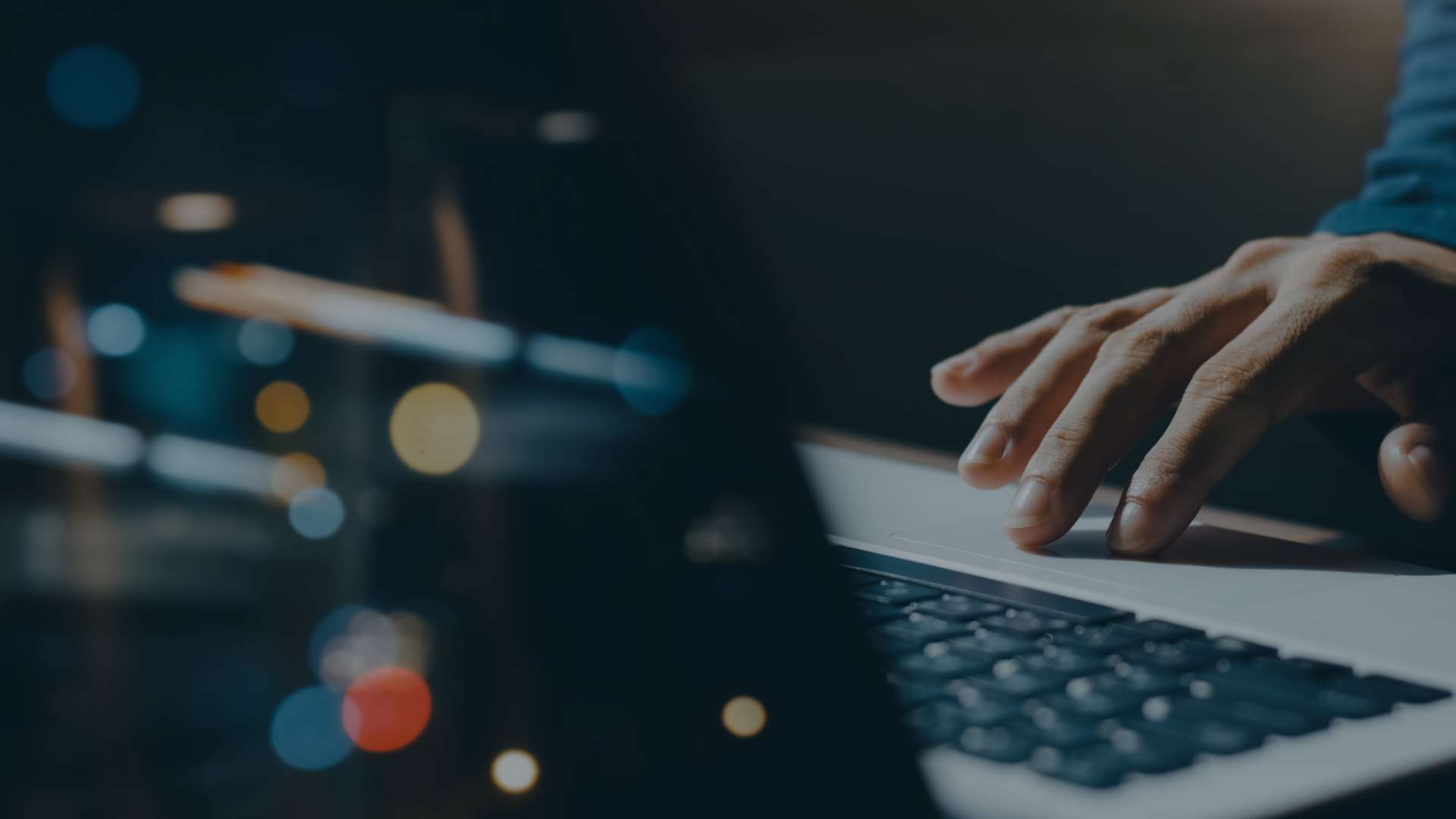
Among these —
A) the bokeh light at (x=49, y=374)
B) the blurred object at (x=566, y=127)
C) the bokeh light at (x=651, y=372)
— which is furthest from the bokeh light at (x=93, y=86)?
the bokeh light at (x=651, y=372)

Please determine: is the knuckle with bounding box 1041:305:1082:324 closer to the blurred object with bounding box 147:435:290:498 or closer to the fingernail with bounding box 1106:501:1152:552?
the fingernail with bounding box 1106:501:1152:552

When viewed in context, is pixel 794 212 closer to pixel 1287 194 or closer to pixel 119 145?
pixel 1287 194

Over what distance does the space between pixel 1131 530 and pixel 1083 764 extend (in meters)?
0.23

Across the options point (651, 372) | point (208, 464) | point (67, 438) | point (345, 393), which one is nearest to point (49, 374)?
point (67, 438)

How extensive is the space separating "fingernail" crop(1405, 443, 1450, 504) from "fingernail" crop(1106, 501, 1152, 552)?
15 centimetres

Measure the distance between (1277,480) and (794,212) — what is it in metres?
0.70

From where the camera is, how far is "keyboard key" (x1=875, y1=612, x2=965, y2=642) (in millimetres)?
299

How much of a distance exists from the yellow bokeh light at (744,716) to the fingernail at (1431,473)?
0.36m

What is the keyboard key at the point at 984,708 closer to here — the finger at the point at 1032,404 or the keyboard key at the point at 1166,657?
the keyboard key at the point at 1166,657

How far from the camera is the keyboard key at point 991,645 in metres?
0.28

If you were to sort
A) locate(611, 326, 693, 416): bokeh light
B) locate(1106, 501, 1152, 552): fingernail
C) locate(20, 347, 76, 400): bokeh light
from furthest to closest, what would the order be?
1. locate(20, 347, 76, 400): bokeh light
2. locate(611, 326, 693, 416): bokeh light
3. locate(1106, 501, 1152, 552): fingernail

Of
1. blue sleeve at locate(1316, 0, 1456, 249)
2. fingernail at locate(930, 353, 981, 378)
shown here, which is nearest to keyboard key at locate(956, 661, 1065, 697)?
fingernail at locate(930, 353, 981, 378)

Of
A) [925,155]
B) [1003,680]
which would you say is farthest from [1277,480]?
[1003,680]

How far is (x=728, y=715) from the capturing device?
26cm
